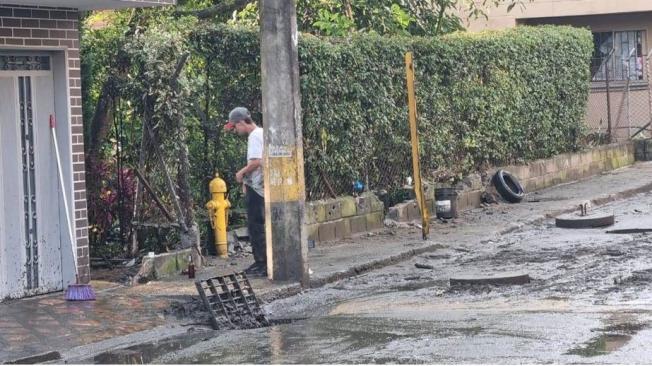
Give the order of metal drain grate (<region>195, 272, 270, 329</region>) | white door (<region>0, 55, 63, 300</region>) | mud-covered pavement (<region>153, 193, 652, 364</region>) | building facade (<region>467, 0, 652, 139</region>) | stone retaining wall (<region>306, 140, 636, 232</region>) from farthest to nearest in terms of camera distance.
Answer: building facade (<region>467, 0, 652, 139</region>)
stone retaining wall (<region>306, 140, 636, 232</region>)
white door (<region>0, 55, 63, 300</region>)
metal drain grate (<region>195, 272, 270, 329</region>)
mud-covered pavement (<region>153, 193, 652, 364</region>)

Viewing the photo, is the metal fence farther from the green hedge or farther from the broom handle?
the broom handle

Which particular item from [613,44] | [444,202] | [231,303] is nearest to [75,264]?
[231,303]

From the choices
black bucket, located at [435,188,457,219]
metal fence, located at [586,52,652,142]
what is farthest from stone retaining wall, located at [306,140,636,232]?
metal fence, located at [586,52,652,142]

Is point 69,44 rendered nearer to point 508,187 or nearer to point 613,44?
point 508,187

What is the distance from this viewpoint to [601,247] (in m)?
14.4

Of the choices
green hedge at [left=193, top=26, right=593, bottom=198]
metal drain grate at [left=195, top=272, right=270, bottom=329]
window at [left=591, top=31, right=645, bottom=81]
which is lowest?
metal drain grate at [left=195, top=272, right=270, bottom=329]

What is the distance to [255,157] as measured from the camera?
12984mm

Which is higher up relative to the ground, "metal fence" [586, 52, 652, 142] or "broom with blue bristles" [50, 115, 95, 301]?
"metal fence" [586, 52, 652, 142]

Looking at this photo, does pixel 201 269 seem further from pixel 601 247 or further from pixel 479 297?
pixel 601 247

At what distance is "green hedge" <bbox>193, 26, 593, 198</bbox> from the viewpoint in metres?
15.7

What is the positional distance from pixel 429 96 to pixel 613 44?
12.0 meters

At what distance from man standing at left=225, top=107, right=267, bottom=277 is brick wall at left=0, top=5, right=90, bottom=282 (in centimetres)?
170

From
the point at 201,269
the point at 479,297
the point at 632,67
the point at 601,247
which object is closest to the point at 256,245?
the point at 201,269

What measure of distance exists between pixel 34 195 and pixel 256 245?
2416 mm
